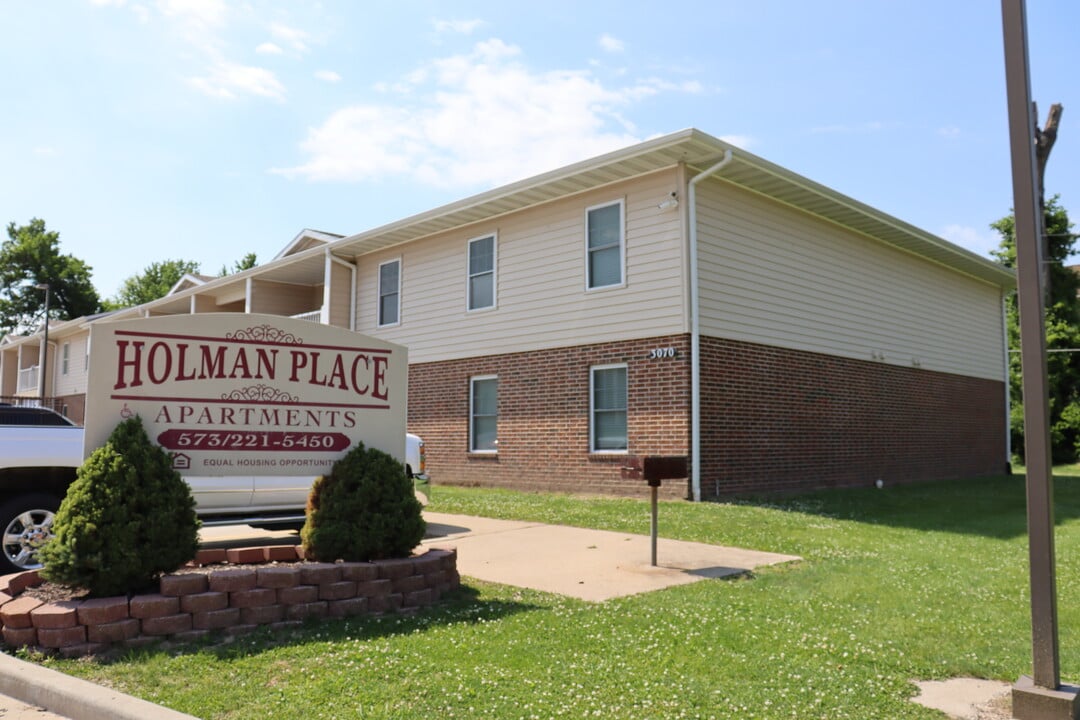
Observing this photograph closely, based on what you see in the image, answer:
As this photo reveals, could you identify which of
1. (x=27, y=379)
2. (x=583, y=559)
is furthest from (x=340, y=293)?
(x=27, y=379)

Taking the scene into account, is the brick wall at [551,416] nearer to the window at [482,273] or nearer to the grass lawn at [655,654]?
the window at [482,273]

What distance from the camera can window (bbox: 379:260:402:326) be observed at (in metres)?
19.2

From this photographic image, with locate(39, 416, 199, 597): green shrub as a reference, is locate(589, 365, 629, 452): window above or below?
above

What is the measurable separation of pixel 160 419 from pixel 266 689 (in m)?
2.40

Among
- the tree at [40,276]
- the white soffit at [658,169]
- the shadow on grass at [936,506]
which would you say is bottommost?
the shadow on grass at [936,506]

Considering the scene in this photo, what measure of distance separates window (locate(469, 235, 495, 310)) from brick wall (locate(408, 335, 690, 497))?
117 cm

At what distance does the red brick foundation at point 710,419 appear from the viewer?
13891 millimetres

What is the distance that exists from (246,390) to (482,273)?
1103 cm

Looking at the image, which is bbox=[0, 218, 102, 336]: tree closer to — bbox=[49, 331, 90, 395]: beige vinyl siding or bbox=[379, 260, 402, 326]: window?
bbox=[49, 331, 90, 395]: beige vinyl siding

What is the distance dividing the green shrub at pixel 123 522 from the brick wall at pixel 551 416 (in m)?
8.94

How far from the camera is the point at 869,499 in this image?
14.3 m

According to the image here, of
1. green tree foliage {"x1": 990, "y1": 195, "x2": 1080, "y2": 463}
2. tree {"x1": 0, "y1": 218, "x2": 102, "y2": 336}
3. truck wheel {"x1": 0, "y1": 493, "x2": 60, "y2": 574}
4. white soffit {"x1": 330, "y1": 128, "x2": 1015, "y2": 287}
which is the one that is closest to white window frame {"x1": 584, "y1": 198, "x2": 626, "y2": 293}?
white soffit {"x1": 330, "y1": 128, "x2": 1015, "y2": 287}

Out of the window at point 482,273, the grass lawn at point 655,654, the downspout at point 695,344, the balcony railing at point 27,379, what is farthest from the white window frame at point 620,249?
the balcony railing at point 27,379

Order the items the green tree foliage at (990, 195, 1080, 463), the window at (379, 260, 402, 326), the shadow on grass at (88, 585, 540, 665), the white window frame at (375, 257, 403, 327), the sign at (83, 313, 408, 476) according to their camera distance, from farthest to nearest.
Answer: the green tree foliage at (990, 195, 1080, 463) → the window at (379, 260, 402, 326) → the white window frame at (375, 257, 403, 327) → the sign at (83, 313, 408, 476) → the shadow on grass at (88, 585, 540, 665)
